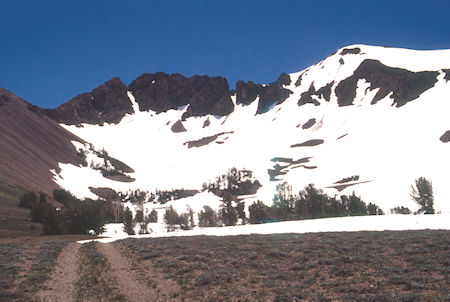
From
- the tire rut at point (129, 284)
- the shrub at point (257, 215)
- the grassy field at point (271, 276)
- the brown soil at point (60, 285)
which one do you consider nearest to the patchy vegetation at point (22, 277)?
the grassy field at point (271, 276)

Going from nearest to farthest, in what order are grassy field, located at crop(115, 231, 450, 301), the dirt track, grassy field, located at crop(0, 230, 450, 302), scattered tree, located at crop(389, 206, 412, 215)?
grassy field, located at crop(115, 231, 450, 301), grassy field, located at crop(0, 230, 450, 302), the dirt track, scattered tree, located at crop(389, 206, 412, 215)

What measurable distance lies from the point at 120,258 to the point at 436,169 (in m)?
192

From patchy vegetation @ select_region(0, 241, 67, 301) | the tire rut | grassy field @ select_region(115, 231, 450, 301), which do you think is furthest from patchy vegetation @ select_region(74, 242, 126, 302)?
grassy field @ select_region(115, 231, 450, 301)

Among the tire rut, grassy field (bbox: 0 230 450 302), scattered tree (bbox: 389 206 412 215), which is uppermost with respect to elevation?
grassy field (bbox: 0 230 450 302)

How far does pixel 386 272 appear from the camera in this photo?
16844mm

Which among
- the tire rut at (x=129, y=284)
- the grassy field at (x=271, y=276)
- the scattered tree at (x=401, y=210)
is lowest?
the scattered tree at (x=401, y=210)

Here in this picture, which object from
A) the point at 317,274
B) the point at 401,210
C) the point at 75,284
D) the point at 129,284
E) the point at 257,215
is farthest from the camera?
the point at 401,210

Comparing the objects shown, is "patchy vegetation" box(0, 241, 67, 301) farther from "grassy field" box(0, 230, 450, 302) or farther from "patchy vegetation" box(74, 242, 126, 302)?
"patchy vegetation" box(74, 242, 126, 302)

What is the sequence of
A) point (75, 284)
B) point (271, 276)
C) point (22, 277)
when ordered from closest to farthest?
point (271, 276)
point (75, 284)
point (22, 277)

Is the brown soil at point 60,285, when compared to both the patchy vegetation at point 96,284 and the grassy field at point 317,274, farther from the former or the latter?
the grassy field at point 317,274

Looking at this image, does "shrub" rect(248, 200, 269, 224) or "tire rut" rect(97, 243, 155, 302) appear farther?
"shrub" rect(248, 200, 269, 224)

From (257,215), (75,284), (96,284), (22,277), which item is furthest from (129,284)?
Answer: (257,215)

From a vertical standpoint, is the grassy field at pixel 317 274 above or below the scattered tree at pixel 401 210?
above

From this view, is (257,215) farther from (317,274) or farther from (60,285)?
(60,285)
